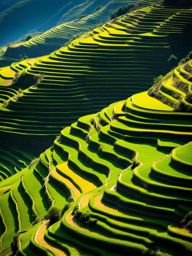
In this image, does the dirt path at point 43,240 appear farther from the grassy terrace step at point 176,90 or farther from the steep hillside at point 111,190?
the grassy terrace step at point 176,90

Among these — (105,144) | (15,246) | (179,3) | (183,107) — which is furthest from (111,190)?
(179,3)

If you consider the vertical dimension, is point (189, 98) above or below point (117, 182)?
above

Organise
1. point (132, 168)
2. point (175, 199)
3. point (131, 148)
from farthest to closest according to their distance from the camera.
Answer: point (131, 148), point (132, 168), point (175, 199)

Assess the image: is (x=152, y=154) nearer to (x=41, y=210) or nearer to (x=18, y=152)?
(x=41, y=210)

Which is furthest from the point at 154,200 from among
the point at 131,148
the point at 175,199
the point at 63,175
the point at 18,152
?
the point at 18,152

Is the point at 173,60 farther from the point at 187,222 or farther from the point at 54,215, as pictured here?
the point at 187,222
